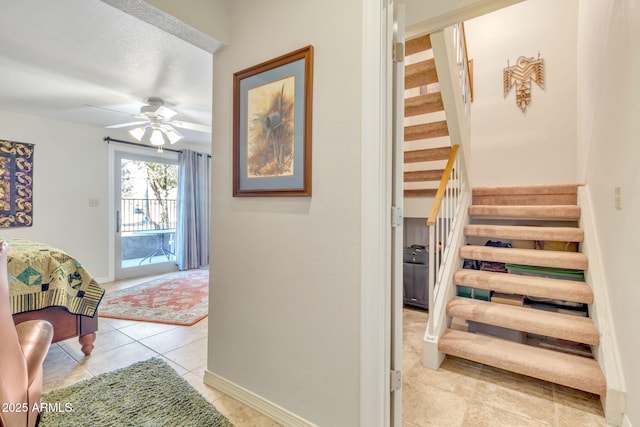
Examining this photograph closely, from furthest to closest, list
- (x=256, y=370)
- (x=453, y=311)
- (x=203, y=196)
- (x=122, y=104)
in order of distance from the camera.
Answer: (x=203, y=196)
(x=122, y=104)
(x=453, y=311)
(x=256, y=370)

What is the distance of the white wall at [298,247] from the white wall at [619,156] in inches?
51.6

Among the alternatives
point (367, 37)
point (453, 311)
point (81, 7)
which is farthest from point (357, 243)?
point (81, 7)

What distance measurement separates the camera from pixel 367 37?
124cm

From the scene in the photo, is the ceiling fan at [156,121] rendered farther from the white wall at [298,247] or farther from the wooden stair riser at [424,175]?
the wooden stair riser at [424,175]

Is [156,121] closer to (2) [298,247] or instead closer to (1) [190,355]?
(1) [190,355]

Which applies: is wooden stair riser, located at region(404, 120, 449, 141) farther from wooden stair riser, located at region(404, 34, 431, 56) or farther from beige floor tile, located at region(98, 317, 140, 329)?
beige floor tile, located at region(98, 317, 140, 329)

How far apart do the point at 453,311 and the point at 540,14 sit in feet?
11.8

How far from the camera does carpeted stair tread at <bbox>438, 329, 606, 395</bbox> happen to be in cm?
170

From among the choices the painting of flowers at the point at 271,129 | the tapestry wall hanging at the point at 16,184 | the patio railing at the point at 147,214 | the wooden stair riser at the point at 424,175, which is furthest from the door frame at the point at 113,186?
the wooden stair riser at the point at 424,175

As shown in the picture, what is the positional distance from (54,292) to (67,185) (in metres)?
2.63

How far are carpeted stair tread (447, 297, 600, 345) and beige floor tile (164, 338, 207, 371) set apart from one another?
6.15 ft

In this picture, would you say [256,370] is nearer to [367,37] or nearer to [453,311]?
[453,311]

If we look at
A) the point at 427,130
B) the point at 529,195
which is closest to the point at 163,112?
the point at 427,130

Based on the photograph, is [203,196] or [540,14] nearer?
[540,14]
